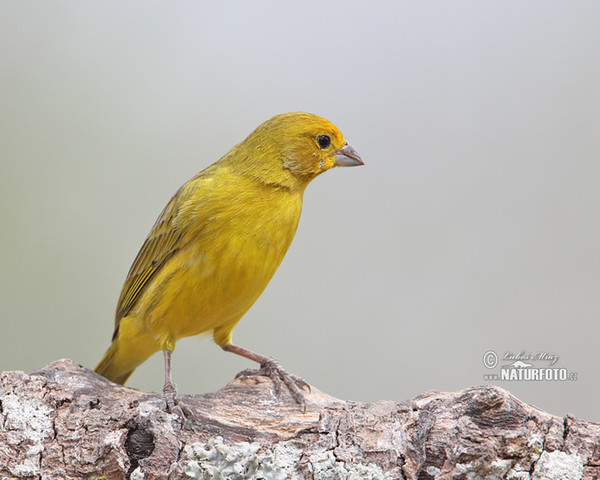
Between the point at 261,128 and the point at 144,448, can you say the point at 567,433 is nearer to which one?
the point at 144,448

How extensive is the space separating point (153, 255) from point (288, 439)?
1659 millimetres

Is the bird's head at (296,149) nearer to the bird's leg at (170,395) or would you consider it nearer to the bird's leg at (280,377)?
the bird's leg at (280,377)

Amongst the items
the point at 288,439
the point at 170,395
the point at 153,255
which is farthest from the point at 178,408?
the point at 153,255

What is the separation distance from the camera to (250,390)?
3621 mm

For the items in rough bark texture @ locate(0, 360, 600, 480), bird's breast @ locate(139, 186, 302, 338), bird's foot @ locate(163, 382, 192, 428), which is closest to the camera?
rough bark texture @ locate(0, 360, 600, 480)

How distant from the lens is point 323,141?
425cm

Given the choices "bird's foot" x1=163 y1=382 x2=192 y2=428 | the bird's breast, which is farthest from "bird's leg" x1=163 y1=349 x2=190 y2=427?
the bird's breast

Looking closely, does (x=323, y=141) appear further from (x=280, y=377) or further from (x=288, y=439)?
(x=288, y=439)

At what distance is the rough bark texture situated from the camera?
282 centimetres

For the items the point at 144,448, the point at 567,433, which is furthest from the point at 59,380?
the point at 567,433

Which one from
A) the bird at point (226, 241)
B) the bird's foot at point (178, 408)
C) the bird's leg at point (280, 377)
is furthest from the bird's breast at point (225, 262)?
the bird's foot at point (178, 408)

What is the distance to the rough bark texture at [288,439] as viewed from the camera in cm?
282

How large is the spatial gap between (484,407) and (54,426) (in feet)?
6.47

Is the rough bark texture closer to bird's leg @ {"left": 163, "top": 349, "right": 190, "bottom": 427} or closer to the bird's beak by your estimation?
bird's leg @ {"left": 163, "top": 349, "right": 190, "bottom": 427}
